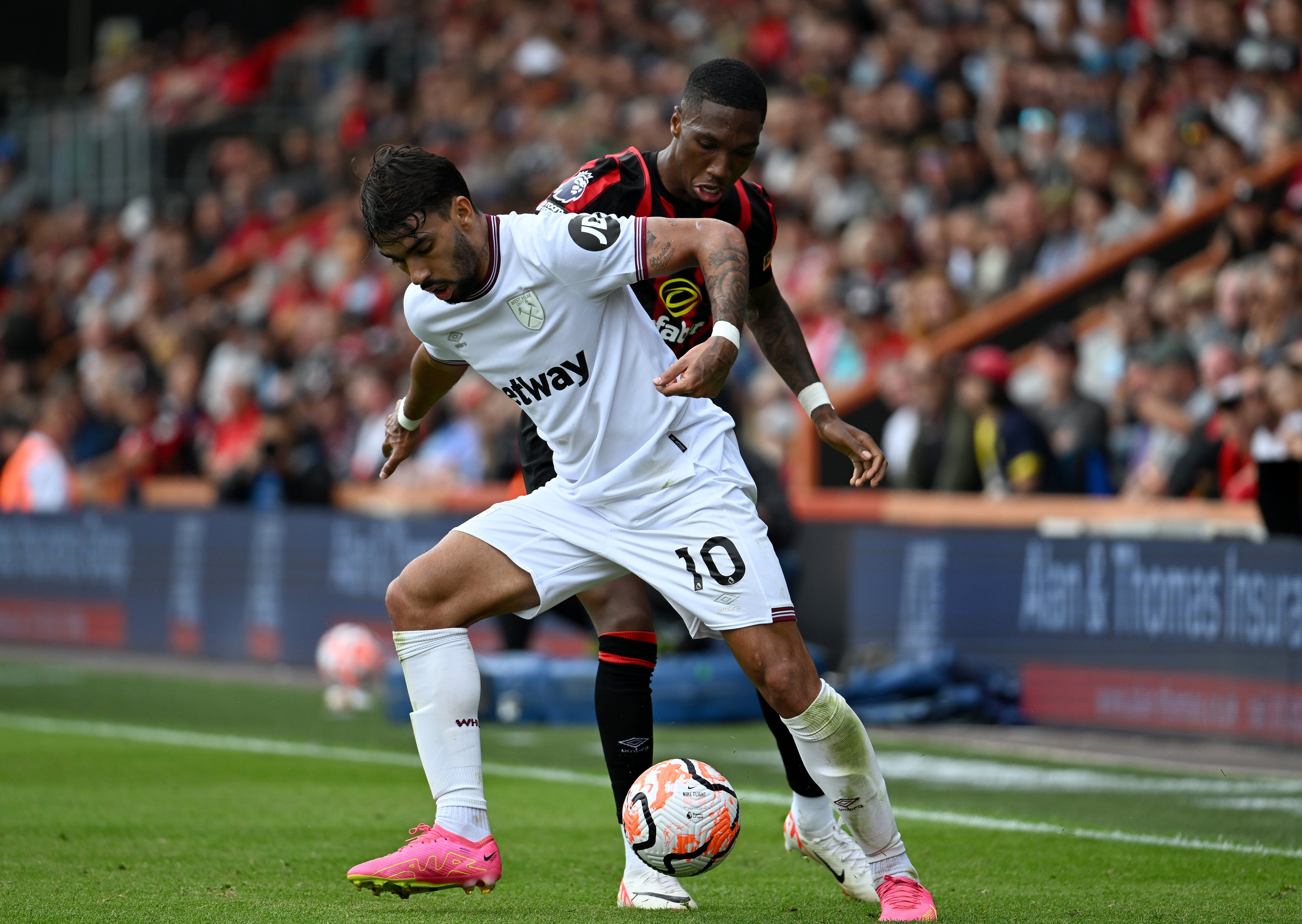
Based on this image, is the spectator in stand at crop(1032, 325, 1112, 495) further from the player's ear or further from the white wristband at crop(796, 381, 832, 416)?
the player's ear

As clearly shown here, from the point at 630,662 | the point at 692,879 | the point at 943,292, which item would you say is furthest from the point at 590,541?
the point at 943,292

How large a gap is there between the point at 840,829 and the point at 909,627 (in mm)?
5307

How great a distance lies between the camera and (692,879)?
5.62 metres

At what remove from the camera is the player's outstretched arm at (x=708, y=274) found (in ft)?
14.2

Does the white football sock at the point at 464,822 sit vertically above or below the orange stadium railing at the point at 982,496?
below

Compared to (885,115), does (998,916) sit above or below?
below

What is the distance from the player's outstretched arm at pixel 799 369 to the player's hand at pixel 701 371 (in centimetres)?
52

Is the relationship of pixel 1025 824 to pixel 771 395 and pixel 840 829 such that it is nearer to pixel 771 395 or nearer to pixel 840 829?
pixel 840 829

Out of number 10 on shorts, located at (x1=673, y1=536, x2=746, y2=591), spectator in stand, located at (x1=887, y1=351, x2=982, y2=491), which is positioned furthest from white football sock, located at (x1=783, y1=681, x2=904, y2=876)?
spectator in stand, located at (x1=887, y1=351, x2=982, y2=491)

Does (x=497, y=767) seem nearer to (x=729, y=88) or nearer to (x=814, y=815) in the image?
(x=814, y=815)

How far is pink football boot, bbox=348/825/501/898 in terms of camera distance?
15.0 feet

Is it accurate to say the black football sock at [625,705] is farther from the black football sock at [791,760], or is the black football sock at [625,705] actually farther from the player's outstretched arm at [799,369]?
the player's outstretched arm at [799,369]

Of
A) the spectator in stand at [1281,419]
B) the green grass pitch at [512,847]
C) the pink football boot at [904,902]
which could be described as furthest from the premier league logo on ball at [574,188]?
the spectator in stand at [1281,419]

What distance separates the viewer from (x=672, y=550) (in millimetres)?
4738
